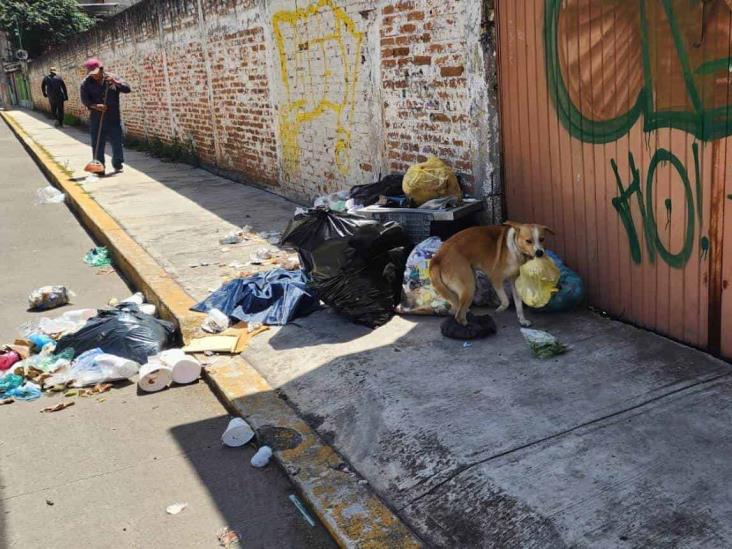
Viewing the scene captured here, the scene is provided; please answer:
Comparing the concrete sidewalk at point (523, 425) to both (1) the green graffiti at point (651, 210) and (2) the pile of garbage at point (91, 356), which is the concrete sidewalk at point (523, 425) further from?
(2) the pile of garbage at point (91, 356)

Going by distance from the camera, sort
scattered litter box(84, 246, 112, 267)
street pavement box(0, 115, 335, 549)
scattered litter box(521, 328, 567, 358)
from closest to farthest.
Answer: street pavement box(0, 115, 335, 549), scattered litter box(521, 328, 567, 358), scattered litter box(84, 246, 112, 267)

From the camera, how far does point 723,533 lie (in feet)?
9.08

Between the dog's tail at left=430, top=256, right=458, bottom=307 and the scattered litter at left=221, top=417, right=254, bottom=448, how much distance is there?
5.25 feet

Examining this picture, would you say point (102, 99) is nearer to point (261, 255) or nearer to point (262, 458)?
point (261, 255)

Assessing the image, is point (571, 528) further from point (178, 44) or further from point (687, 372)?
point (178, 44)

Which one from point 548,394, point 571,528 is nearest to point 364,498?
point 571,528

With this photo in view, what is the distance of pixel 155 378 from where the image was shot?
491cm

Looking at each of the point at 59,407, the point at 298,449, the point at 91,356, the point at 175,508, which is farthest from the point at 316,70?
the point at 175,508

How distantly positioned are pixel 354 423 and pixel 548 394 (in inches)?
40.5

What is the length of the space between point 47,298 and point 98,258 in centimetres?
165

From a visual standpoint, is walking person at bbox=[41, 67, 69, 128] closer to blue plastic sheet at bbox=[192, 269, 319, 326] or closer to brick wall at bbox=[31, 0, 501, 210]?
brick wall at bbox=[31, 0, 501, 210]

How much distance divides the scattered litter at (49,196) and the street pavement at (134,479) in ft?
26.4

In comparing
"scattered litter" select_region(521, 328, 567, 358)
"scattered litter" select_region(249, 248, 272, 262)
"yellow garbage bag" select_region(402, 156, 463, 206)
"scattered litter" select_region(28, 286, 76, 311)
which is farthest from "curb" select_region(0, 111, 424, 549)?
"yellow garbage bag" select_region(402, 156, 463, 206)

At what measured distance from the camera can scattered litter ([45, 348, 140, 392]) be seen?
5.04 metres
